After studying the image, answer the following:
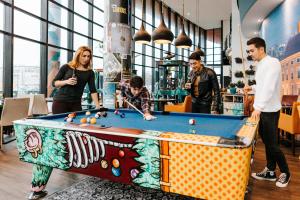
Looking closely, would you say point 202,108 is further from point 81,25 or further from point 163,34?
point 81,25

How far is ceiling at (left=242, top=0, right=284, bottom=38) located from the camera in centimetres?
681

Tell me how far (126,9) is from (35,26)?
3743 millimetres

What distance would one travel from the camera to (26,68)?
696cm

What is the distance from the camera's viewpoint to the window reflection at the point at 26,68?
6590 mm

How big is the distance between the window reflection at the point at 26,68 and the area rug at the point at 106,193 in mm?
4885

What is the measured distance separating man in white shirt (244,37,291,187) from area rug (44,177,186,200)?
46.1 inches

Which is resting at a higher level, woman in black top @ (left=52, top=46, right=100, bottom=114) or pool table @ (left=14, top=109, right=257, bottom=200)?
woman in black top @ (left=52, top=46, right=100, bottom=114)

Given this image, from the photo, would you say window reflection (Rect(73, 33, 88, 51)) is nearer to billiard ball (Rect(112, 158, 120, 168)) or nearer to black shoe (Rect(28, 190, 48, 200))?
black shoe (Rect(28, 190, 48, 200))

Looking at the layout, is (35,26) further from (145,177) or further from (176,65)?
(145,177)

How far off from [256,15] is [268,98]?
625cm

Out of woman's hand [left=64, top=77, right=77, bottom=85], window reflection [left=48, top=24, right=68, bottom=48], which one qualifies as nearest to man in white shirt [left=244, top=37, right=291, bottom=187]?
woman's hand [left=64, top=77, right=77, bottom=85]

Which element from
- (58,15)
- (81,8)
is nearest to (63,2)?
(58,15)

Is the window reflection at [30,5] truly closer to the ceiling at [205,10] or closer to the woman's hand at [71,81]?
the woman's hand at [71,81]

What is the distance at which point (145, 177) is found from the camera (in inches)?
72.1
